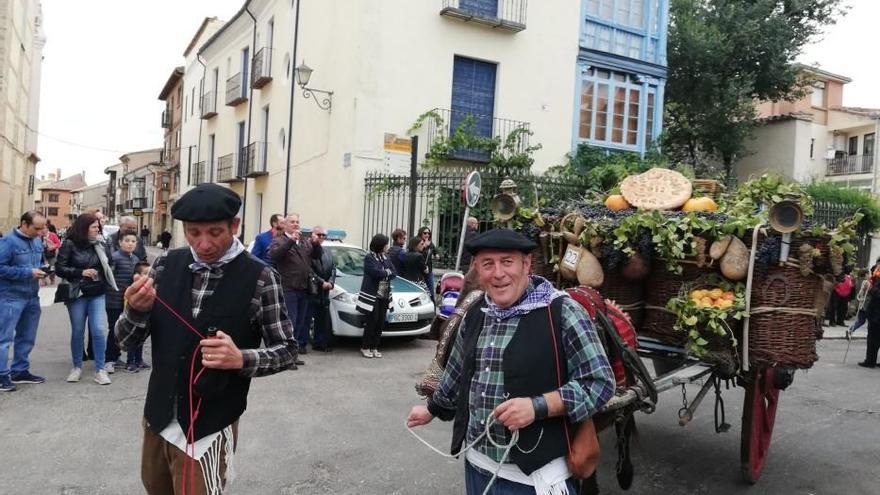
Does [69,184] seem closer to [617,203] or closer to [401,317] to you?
[401,317]

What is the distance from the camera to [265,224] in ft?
74.3

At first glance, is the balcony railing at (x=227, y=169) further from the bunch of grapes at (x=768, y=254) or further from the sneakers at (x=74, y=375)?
the bunch of grapes at (x=768, y=254)

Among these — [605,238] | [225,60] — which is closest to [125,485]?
[605,238]

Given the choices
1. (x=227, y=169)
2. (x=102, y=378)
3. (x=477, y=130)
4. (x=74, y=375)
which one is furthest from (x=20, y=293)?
(x=227, y=169)

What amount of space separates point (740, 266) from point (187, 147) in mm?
33968

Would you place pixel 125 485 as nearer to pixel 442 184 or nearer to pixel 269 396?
pixel 269 396

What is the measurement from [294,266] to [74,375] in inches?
115

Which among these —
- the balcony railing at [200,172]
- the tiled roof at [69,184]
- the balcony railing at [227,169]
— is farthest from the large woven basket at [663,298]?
the tiled roof at [69,184]

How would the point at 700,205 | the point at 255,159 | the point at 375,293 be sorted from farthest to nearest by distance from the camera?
the point at 255,159 < the point at 375,293 < the point at 700,205

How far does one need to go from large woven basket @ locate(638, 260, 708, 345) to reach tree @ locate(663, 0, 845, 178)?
56.7ft

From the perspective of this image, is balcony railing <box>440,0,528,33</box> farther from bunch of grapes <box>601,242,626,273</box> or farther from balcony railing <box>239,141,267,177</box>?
bunch of grapes <box>601,242,626,273</box>

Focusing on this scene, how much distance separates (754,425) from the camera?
15.2ft

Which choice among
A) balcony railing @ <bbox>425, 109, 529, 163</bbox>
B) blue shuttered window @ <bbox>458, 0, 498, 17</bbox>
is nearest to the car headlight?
balcony railing @ <bbox>425, 109, 529, 163</bbox>

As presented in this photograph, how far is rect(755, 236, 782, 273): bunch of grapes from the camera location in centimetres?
392
